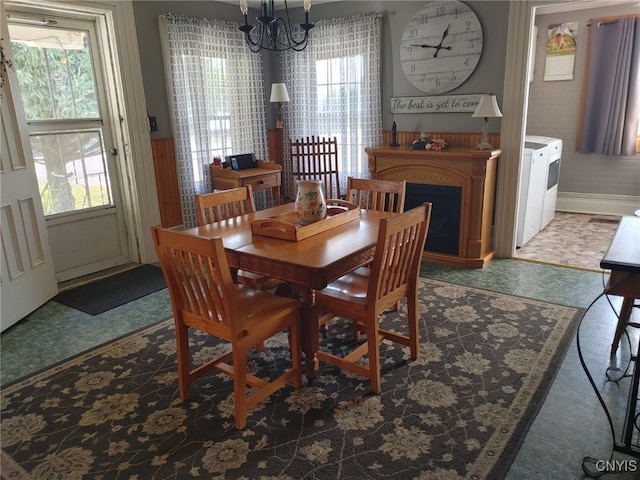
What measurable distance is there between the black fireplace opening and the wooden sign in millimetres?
741

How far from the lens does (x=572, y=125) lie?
5691 mm

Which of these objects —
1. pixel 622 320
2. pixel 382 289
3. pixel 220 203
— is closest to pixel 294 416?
pixel 382 289

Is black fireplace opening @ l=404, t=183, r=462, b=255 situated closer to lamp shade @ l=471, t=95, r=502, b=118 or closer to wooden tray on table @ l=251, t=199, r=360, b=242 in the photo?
lamp shade @ l=471, t=95, r=502, b=118

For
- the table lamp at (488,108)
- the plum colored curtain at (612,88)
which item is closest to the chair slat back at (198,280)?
the table lamp at (488,108)

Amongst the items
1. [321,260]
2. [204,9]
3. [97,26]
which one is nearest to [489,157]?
[321,260]

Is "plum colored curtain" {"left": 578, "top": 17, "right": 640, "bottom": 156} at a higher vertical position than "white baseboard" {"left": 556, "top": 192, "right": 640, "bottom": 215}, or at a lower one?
higher

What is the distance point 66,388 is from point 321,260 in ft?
5.12

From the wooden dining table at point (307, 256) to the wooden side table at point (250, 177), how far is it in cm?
193

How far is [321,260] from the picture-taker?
201 centimetres

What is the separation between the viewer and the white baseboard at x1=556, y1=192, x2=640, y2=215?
5.53 metres

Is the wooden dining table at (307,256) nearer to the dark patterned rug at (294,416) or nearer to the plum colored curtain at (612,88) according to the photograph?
the dark patterned rug at (294,416)

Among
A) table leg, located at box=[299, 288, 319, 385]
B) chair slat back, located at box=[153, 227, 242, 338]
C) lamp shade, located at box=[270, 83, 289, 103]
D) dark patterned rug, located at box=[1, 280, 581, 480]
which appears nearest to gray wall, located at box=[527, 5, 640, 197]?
lamp shade, located at box=[270, 83, 289, 103]

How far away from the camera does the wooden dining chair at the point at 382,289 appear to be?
83.0 inches

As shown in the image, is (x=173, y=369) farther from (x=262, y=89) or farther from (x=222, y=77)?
(x=262, y=89)
